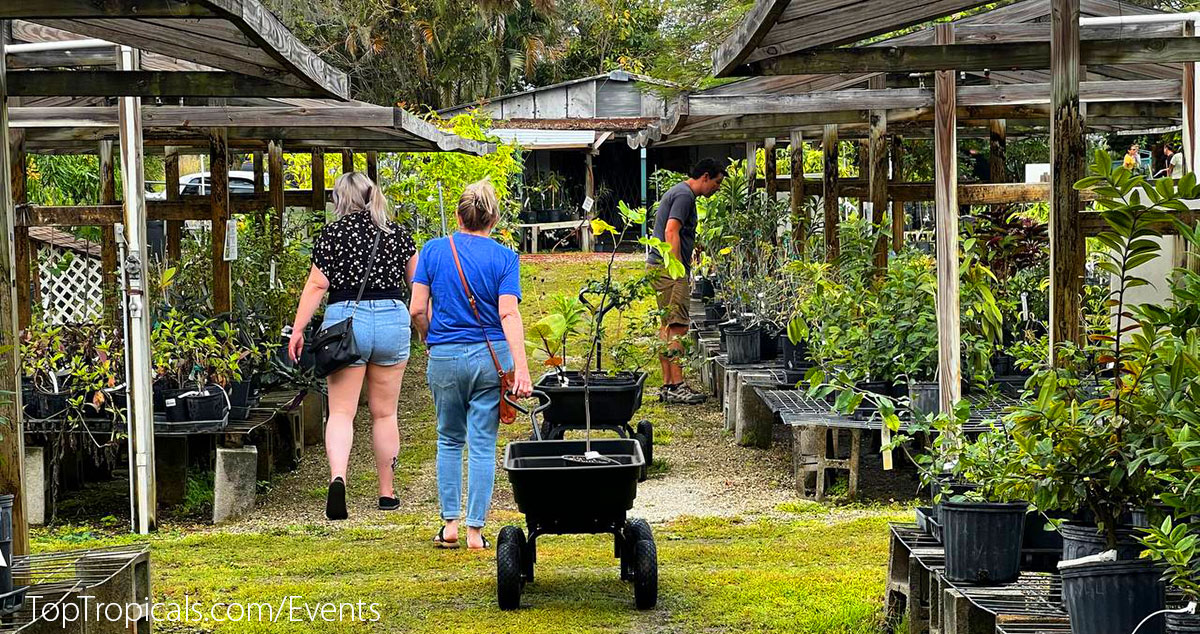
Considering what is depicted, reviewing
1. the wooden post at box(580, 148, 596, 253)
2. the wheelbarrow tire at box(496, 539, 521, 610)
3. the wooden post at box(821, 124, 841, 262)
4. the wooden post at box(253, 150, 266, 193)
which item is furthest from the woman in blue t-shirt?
the wooden post at box(580, 148, 596, 253)

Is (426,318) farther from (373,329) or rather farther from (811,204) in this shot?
(811,204)

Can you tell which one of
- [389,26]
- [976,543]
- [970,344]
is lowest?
[976,543]

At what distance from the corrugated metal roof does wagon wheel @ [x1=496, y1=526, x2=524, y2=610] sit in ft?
67.3

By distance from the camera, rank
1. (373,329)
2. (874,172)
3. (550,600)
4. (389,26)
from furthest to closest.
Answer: (389,26), (874,172), (373,329), (550,600)

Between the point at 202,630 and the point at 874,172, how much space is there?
5.30 meters

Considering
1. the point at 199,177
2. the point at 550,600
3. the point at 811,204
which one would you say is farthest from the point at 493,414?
the point at 199,177

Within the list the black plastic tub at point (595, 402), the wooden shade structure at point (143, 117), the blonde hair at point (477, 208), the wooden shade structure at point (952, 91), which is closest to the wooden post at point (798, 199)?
the wooden shade structure at point (952, 91)

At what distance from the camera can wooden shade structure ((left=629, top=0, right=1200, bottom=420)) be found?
421 centimetres

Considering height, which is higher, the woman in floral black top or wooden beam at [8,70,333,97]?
wooden beam at [8,70,333,97]

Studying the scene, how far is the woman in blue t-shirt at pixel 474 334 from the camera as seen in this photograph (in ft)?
19.6

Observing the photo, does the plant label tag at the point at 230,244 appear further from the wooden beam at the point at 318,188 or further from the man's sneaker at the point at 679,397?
the man's sneaker at the point at 679,397

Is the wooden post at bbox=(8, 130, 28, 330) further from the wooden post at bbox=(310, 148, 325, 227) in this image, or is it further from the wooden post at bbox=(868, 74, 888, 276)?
the wooden post at bbox=(868, 74, 888, 276)

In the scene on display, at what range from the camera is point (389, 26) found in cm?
3142

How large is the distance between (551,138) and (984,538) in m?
22.6
